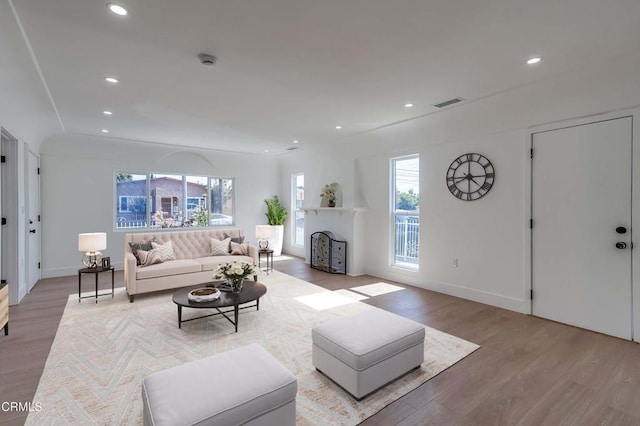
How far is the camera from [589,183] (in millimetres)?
3541

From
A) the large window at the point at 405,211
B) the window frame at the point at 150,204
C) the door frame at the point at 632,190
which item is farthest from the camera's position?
the window frame at the point at 150,204

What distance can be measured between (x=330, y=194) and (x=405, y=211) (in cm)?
177

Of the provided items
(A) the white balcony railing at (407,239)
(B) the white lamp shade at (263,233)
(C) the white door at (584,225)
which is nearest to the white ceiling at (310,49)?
(C) the white door at (584,225)

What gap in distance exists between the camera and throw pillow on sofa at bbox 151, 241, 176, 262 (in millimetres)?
5103

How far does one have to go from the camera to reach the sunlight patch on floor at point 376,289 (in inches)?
199

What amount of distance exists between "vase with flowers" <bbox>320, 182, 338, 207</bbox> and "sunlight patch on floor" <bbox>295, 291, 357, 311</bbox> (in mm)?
2352

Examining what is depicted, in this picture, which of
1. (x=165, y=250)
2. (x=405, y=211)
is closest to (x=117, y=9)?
(x=165, y=250)

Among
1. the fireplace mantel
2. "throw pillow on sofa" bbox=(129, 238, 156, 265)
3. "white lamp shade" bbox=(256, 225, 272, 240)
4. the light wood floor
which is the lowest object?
the light wood floor

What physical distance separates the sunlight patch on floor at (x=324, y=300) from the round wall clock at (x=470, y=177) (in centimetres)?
228

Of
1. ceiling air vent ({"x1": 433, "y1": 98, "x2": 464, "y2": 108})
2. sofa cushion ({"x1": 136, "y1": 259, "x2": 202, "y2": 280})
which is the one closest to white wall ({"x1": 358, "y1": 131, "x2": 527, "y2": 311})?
ceiling air vent ({"x1": 433, "y1": 98, "x2": 464, "y2": 108})

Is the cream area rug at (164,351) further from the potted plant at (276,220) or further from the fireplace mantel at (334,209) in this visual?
the potted plant at (276,220)

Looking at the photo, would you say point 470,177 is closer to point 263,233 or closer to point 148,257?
point 263,233

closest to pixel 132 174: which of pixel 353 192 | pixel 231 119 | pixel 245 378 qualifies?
pixel 231 119

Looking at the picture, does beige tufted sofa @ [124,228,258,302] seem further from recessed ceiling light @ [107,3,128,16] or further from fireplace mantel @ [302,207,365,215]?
recessed ceiling light @ [107,3,128,16]
